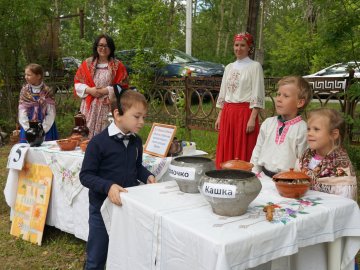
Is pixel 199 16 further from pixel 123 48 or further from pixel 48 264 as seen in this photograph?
pixel 48 264

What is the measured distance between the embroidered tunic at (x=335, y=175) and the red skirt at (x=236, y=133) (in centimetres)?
151

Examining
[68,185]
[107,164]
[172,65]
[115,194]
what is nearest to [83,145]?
[68,185]

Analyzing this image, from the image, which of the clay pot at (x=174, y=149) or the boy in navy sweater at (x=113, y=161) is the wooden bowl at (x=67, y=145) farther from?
the boy in navy sweater at (x=113, y=161)

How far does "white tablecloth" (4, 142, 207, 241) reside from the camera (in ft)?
10.2

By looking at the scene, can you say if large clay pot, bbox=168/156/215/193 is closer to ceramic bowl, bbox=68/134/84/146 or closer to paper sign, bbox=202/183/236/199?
paper sign, bbox=202/183/236/199

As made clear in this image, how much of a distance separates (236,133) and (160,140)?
906 millimetres

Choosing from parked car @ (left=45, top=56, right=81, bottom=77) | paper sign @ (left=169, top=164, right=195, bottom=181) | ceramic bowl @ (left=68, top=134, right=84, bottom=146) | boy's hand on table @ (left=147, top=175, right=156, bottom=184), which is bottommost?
boy's hand on table @ (left=147, top=175, right=156, bottom=184)

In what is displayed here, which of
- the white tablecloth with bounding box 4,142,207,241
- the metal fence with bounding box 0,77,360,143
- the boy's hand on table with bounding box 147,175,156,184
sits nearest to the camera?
the boy's hand on table with bounding box 147,175,156,184

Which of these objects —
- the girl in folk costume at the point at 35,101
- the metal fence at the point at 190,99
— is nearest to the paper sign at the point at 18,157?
the girl in folk costume at the point at 35,101

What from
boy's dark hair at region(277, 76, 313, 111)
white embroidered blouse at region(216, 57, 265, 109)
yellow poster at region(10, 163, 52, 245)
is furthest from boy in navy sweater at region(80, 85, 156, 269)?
white embroidered blouse at region(216, 57, 265, 109)

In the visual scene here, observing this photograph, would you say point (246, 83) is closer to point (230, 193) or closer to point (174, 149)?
point (174, 149)

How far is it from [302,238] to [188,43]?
1222 centimetres

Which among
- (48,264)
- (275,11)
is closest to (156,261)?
(48,264)

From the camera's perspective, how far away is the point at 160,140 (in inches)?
122
